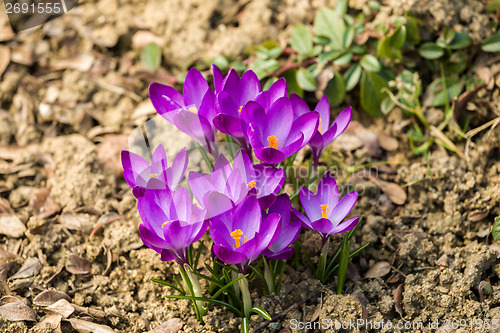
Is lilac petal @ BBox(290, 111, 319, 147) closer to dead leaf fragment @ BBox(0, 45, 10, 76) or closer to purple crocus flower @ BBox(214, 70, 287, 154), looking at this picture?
purple crocus flower @ BBox(214, 70, 287, 154)

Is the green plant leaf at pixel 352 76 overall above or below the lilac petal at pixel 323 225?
above

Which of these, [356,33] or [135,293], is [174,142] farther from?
[356,33]

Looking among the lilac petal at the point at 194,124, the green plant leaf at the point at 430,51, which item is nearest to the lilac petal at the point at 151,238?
the lilac petal at the point at 194,124

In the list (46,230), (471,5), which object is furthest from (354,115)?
(46,230)

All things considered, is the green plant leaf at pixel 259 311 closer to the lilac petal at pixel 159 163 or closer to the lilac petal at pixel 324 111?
the lilac petal at pixel 159 163

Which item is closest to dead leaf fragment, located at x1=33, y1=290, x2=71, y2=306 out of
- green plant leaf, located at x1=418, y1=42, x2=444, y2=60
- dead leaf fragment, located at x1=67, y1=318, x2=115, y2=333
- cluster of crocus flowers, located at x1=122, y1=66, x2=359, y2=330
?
dead leaf fragment, located at x1=67, y1=318, x2=115, y2=333
